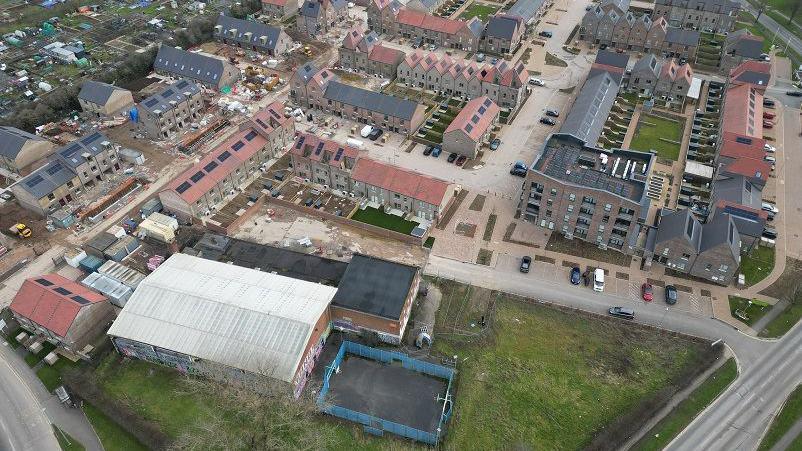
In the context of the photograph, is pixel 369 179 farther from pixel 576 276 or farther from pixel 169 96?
pixel 169 96

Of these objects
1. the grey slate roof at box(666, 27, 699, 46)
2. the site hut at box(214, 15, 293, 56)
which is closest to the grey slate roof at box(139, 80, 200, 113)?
the site hut at box(214, 15, 293, 56)

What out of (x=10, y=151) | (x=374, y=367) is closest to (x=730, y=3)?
(x=374, y=367)

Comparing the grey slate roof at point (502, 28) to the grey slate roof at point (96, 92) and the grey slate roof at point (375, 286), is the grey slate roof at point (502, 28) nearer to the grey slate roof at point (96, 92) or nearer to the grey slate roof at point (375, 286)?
the grey slate roof at point (375, 286)

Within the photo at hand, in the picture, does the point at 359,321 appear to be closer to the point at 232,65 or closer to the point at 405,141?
the point at 405,141

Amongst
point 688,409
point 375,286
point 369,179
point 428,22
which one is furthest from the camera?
point 428,22

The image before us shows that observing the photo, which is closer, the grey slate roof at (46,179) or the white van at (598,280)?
the white van at (598,280)

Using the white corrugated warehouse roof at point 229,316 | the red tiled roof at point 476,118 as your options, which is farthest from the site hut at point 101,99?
the red tiled roof at point 476,118

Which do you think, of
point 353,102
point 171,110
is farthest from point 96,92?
point 353,102
